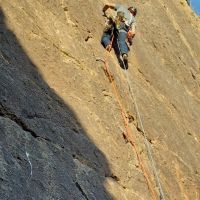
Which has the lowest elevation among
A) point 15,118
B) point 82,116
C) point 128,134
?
point 128,134

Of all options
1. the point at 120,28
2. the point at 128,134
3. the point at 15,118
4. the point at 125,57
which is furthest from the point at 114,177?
the point at 120,28

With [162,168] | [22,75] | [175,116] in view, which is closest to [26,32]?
[22,75]

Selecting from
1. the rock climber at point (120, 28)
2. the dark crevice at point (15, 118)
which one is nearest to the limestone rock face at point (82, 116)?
the dark crevice at point (15, 118)

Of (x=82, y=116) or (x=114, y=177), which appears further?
(x=82, y=116)

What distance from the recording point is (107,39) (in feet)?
33.6

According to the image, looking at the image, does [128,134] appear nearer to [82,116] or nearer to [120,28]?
[82,116]

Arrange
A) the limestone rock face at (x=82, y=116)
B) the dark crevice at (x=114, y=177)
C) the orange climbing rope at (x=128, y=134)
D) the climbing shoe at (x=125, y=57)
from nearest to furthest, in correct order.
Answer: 1. the limestone rock face at (x=82, y=116)
2. the dark crevice at (x=114, y=177)
3. the orange climbing rope at (x=128, y=134)
4. the climbing shoe at (x=125, y=57)

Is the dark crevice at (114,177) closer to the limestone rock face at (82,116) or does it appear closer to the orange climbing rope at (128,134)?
the limestone rock face at (82,116)

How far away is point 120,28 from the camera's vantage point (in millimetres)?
10641

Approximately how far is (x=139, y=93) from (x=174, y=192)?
2.15 m

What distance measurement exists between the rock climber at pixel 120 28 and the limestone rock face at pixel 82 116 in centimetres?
17

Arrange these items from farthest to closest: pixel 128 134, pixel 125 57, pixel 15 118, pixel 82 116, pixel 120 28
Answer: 1. pixel 120 28
2. pixel 125 57
3. pixel 128 134
4. pixel 82 116
5. pixel 15 118

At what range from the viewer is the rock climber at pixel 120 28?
1030 centimetres

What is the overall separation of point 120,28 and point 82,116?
11.5ft
